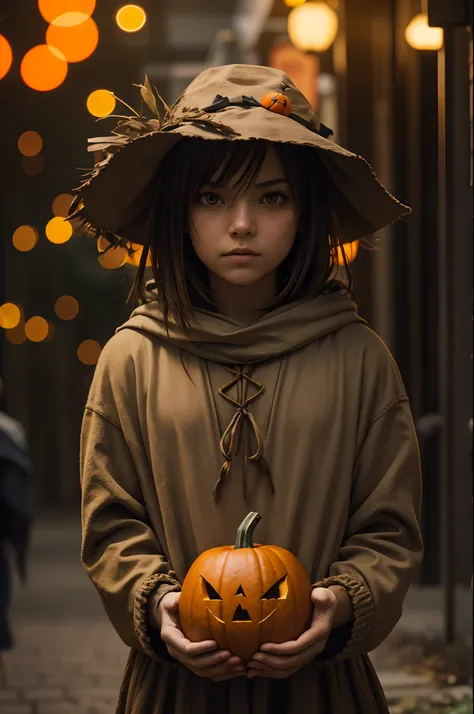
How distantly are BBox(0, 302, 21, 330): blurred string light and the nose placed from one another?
14752mm

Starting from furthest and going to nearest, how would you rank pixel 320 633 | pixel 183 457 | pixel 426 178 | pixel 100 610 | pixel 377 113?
pixel 377 113
pixel 426 178
pixel 100 610
pixel 183 457
pixel 320 633

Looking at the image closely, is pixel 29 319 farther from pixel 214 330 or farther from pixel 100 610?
pixel 214 330

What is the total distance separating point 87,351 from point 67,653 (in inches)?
388

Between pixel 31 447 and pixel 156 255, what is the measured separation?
51.0 feet

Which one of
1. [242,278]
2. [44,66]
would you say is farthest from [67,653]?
[242,278]

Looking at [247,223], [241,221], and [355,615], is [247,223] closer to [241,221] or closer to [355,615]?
[241,221]

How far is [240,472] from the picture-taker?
9.72 feet

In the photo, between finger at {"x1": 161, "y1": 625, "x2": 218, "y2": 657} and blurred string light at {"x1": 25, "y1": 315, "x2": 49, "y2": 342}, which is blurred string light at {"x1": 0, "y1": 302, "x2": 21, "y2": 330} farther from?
finger at {"x1": 161, "y1": 625, "x2": 218, "y2": 657}

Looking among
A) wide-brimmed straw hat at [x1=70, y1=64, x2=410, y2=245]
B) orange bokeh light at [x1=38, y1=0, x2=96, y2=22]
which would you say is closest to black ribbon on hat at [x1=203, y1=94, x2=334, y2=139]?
wide-brimmed straw hat at [x1=70, y1=64, x2=410, y2=245]

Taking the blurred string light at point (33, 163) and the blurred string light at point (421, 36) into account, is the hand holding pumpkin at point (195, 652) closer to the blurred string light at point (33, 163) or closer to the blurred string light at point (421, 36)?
the blurred string light at point (421, 36)

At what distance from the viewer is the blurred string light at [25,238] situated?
727 inches

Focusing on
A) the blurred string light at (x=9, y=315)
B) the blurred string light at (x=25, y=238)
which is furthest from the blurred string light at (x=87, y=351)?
the blurred string light at (x=25, y=238)

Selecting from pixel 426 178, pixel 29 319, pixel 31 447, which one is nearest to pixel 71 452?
pixel 31 447

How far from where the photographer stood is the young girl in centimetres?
294
